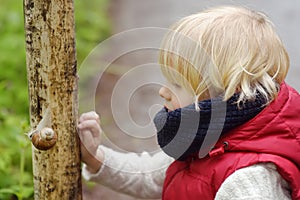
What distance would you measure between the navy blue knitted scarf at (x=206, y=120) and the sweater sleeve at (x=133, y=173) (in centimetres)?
55

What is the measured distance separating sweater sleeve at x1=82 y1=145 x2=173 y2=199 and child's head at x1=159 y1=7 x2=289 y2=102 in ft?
2.16

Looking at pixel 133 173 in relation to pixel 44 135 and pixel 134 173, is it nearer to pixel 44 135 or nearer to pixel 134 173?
pixel 134 173

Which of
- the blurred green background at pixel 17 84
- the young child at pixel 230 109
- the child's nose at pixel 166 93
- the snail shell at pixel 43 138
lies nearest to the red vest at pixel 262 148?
the young child at pixel 230 109

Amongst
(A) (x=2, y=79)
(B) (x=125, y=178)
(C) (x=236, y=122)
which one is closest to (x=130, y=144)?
(A) (x=2, y=79)

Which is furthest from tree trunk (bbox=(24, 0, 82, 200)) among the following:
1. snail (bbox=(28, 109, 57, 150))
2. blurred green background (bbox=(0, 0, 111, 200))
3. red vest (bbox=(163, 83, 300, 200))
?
red vest (bbox=(163, 83, 300, 200))

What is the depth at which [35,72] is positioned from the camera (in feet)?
8.85

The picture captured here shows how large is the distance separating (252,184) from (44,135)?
78cm

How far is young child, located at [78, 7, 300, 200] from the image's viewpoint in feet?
8.54

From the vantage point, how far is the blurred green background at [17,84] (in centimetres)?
378

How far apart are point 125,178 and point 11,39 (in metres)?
3.20

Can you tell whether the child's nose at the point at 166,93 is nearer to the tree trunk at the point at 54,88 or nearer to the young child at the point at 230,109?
the young child at the point at 230,109

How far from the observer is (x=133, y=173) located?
3314 millimetres

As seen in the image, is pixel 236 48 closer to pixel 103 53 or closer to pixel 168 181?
pixel 168 181

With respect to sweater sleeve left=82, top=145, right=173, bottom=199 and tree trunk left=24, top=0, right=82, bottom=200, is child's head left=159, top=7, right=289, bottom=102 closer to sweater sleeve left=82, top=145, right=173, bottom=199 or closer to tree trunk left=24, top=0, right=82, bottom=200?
tree trunk left=24, top=0, right=82, bottom=200
